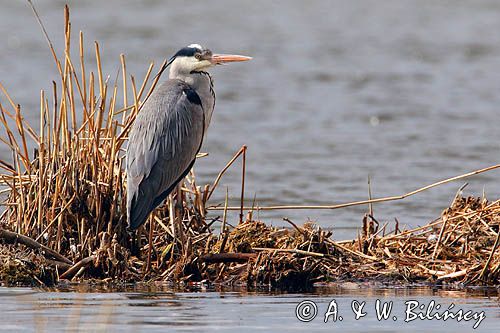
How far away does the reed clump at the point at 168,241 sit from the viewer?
780 centimetres

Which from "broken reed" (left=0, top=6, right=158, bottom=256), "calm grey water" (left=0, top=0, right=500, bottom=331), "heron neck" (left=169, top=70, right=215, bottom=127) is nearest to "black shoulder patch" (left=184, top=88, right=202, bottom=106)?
"heron neck" (left=169, top=70, right=215, bottom=127)

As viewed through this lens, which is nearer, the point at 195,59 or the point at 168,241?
the point at 168,241

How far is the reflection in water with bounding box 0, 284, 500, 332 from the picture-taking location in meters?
6.34

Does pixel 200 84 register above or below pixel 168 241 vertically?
above

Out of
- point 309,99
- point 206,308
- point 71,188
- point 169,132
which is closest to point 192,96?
point 169,132

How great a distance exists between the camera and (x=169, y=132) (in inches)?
338

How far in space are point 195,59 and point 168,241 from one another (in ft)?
5.13

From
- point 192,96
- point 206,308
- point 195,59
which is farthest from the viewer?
point 195,59

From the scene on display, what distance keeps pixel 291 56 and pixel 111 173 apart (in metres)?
17.3

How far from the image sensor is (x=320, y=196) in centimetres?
1242

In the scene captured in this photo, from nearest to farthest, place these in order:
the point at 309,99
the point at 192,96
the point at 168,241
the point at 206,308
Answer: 1. the point at 206,308
2. the point at 168,241
3. the point at 192,96
4. the point at 309,99

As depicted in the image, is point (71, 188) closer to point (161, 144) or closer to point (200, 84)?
point (161, 144)

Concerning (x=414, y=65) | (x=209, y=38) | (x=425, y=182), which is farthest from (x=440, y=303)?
Result: (x=209, y=38)

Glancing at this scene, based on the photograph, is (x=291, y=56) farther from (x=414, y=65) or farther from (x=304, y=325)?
(x=304, y=325)
